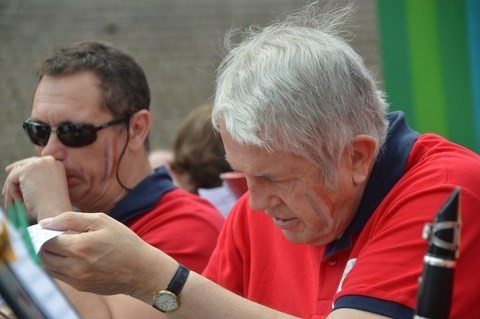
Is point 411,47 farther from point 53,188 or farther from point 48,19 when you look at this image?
point 48,19

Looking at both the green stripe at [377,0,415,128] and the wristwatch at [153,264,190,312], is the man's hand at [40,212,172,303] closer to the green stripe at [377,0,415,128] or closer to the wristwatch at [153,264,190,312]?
the wristwatch at [153,264,190,312]

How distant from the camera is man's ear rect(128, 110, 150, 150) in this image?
10.5 feet

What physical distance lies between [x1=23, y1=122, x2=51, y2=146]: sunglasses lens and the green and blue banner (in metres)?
1.61

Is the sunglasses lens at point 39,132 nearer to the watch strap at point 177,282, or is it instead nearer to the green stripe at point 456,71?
the watch strap at point 177,282

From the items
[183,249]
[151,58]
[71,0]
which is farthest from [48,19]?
[183,249]

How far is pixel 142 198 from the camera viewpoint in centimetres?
311

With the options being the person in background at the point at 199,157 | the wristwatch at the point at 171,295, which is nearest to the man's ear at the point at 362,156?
the wristwatch at the point at 171,295

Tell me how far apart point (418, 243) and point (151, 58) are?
7836 mm

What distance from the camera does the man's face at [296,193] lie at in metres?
2.09

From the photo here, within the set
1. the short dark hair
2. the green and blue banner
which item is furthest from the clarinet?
the green and blue banner

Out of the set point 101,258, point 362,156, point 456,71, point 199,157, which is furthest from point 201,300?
point 199,157

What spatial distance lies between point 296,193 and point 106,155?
116cm

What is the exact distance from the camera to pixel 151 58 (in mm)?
9578

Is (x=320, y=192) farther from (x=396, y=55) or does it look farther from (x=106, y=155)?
(x=396, y=55)
